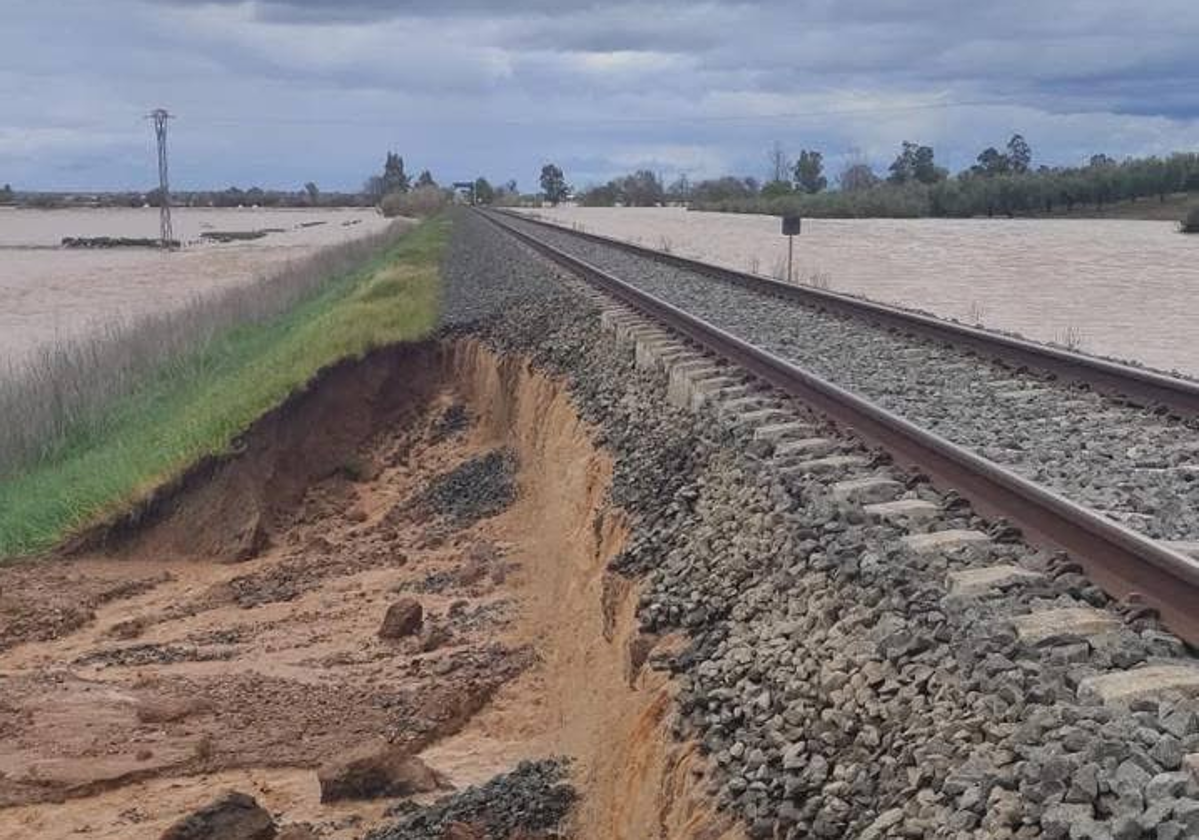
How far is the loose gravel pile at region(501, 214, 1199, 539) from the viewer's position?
23.2 feet

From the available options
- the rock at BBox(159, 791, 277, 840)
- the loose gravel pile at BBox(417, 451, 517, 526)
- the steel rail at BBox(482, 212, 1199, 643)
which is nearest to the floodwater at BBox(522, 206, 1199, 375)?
the loose gravel pile at BBox(417, 451, 517, 526)

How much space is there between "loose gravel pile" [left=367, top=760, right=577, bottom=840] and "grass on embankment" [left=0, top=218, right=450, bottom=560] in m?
10.4

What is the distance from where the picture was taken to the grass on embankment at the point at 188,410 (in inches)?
679

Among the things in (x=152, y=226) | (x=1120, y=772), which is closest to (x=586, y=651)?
(x=1120, y=772)

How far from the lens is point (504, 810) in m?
7.32

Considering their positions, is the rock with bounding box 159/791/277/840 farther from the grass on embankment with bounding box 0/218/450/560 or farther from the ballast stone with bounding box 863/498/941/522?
the grass on embankment with bounding box 0/218/450/560

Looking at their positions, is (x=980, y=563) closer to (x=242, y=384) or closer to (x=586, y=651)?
(x=586, y=651)

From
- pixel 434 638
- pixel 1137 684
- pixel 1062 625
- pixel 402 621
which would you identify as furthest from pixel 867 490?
pixel 402 621

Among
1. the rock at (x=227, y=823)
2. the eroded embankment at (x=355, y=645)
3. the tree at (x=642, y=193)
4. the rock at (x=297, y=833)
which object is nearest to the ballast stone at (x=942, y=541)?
the eroded embankment at (x=355, y=645)

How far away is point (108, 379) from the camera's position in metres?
27.7

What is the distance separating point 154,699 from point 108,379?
17.7m

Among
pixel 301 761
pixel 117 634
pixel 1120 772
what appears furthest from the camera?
pixel 117 634

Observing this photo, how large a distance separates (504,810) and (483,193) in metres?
149

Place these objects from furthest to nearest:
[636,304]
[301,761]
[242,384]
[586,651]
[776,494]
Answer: [242,384] < [636,304] < [301,761] < [586,651] < [776,494]
